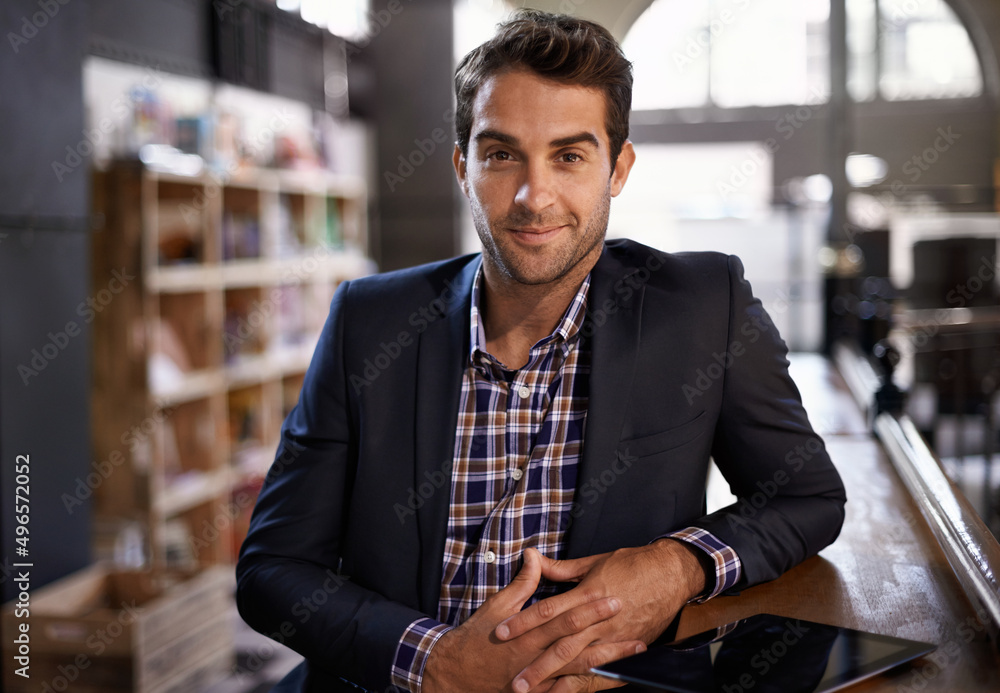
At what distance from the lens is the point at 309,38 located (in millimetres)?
6027

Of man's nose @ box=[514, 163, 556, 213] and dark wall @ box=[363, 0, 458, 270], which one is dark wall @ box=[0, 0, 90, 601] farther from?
dark wall @ box=[363, 0, 458, 270]

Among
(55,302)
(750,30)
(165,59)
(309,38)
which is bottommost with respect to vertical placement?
(55,302)

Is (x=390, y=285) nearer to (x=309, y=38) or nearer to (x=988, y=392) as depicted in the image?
(x=988, y=392)

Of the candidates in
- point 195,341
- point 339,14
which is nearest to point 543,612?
point 195,341

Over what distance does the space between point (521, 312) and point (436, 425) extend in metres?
0.26

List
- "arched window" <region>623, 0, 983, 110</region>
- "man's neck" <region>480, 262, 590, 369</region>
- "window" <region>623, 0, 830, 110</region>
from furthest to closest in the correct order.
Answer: "window" <region>623, 0, 830, 110</region> < "arched window" <region>623, 0, 983, 110</region> < "man's neck" <region>480, 262, 590, 369</region>

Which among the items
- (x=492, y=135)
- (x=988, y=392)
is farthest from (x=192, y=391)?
(x=988, y=392)

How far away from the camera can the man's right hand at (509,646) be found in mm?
1171

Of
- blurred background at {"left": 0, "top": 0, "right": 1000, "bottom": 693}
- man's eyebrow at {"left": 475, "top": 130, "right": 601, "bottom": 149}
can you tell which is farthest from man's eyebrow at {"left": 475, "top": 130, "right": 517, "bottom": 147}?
blurred background at {"left": 0, "top": 0, "right": 1000, "bottom": 693}

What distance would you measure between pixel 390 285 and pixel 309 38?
495 cm

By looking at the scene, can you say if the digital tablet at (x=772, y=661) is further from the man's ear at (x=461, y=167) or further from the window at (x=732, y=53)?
the window at (x=732, y=53)

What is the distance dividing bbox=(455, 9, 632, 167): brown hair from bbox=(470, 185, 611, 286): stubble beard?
0.52ft

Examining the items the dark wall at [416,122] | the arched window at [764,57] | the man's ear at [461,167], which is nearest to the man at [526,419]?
the man's ear at [461,167]

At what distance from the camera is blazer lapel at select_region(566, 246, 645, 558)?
4.51ft
